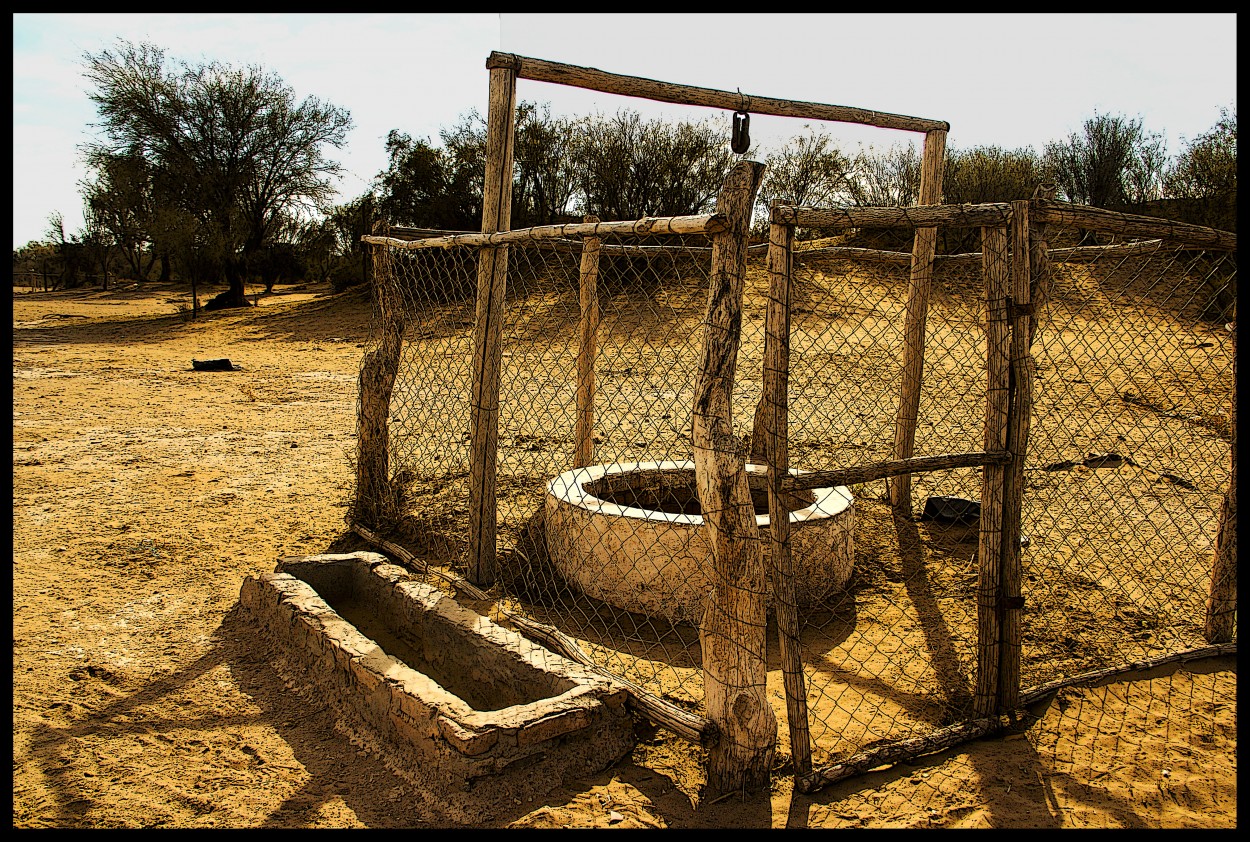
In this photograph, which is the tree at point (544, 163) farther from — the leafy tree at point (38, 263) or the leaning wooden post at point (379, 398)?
the leafy tree at point (38, 263)

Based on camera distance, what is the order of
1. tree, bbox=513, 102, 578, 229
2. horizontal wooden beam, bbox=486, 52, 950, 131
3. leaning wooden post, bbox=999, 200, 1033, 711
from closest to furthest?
leaning wooden post, bbox=999, 200, 1033, 711
horizontal wooden beam, bbox=486, 52, 950, 131
tree, bbox=513, 102, 578, 229

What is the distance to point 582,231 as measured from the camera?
3.62 m

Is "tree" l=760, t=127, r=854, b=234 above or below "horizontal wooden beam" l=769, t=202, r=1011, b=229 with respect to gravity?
above

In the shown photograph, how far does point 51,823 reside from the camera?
271 centimetres

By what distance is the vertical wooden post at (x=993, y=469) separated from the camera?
3.12 m

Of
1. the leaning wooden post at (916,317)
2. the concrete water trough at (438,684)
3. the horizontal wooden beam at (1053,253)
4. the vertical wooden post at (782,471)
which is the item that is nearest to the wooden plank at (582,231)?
the vertical wooden post at (782,471)

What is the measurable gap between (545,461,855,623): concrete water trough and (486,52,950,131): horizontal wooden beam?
1.98 meters

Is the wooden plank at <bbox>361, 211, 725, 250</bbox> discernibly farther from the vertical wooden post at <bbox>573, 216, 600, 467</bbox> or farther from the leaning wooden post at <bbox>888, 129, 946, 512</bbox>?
the leaning wooden post at <bbox>888, 129, 946, 512</bbox>

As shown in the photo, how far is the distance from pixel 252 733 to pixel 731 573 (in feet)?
6.38

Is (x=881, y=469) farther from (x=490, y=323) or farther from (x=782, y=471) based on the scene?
(x=490, y=323)

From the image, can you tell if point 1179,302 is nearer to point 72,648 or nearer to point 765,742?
point 765,742

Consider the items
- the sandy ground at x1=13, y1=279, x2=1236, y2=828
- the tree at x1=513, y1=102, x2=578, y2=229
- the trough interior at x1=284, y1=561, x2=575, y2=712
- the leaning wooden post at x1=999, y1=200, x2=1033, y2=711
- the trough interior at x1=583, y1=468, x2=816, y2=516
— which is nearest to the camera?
the sandy ground at x1=13, y1=279, x2=1236, y2=828

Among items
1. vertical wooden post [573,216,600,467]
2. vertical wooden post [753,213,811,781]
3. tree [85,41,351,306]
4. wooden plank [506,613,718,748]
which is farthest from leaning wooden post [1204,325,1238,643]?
tree [85,41,351,306]

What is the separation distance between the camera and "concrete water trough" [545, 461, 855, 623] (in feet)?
13.8
